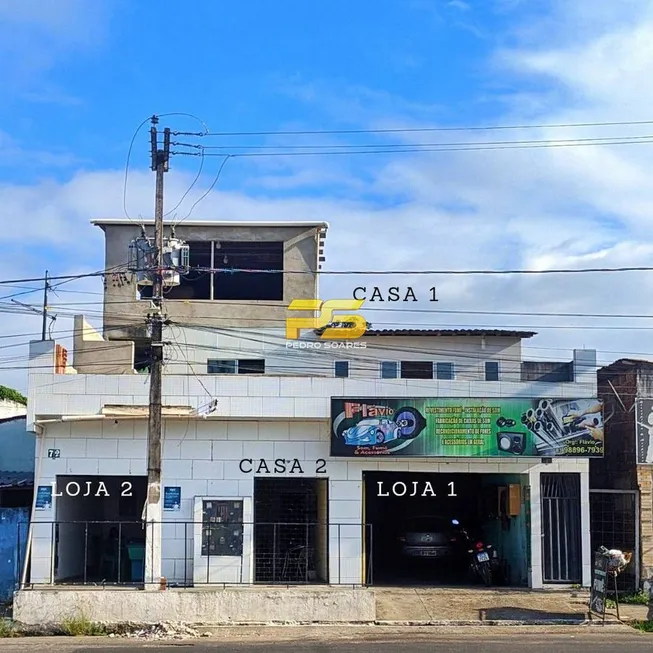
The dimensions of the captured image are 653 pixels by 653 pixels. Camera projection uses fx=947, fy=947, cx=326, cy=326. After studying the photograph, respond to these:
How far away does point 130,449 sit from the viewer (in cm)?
1980

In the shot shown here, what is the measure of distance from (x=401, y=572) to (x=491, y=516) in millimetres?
2602

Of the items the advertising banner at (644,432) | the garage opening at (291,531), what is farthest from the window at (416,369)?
the advertising banner at (644,432)

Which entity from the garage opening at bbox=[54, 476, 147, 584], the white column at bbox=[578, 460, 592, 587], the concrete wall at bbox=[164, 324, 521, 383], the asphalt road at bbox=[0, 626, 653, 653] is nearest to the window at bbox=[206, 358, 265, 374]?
the concrete wall at bbox=[164, 324, 521, 383]

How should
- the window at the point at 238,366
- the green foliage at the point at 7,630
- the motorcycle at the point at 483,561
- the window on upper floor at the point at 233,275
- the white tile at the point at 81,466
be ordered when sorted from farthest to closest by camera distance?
the window on upper floor at the point at 233,275, the window at the point at 238,366, the motorcycle at the point at 483,561, the white tile at the point at 81,466, the green foliage at the point at 7,630

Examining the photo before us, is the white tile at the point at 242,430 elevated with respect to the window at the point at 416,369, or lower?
lower

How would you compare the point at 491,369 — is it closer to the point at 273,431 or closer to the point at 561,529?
the point at 561,529

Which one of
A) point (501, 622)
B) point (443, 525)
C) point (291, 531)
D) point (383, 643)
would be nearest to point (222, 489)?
point (291, 531)

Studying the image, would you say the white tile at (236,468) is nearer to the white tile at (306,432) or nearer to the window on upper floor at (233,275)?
the white tile at (306,432)

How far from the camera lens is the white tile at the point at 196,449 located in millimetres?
19797

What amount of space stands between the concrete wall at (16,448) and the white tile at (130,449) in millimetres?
5355

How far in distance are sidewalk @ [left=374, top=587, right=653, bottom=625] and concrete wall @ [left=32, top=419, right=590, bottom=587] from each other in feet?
3.05

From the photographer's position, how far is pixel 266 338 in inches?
1141

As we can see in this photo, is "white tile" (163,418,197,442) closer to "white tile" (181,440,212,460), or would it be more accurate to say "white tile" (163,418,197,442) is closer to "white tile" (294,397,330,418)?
"white tile" (181,440,212,460)

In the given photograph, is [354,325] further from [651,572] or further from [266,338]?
[651,572]
